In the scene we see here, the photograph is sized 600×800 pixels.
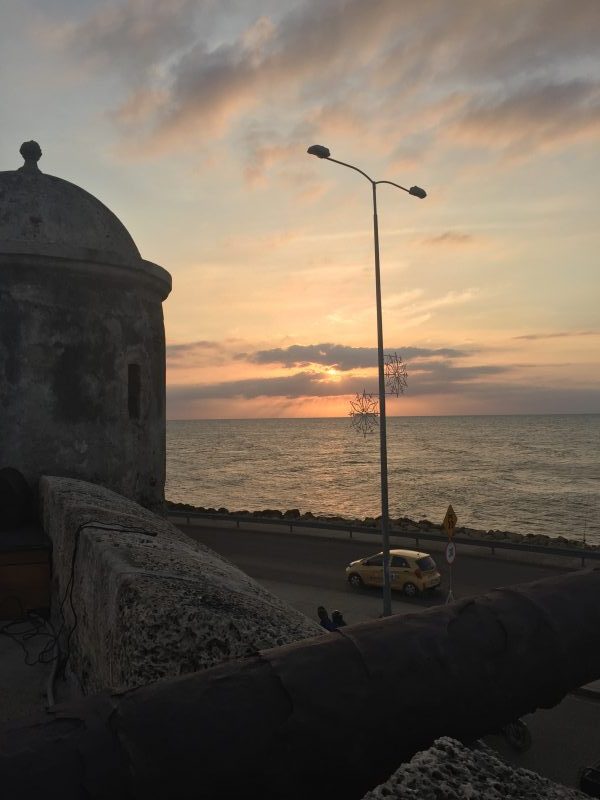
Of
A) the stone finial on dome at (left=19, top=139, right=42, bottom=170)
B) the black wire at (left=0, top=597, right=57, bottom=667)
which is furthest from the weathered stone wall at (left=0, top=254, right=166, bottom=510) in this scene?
the black wire at (left=0, top=597, right=57, bottom=667)

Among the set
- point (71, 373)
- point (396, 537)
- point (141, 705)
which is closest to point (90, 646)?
point (141, 705)

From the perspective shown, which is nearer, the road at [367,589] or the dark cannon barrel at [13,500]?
the road at [367,589]

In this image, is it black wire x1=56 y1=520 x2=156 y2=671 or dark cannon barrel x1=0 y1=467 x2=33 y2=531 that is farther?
dark cannon barrel x1=0 y1=467 x2=33 y2=531

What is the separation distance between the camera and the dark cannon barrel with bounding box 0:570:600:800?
6.60ft

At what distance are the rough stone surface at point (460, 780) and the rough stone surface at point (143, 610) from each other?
127cm

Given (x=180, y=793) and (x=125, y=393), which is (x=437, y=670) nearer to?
(x=180, y=793)

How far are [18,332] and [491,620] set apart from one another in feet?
36.8

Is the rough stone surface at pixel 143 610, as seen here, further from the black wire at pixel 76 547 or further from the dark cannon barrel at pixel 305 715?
the dark cannon barrel at pixel 305 715

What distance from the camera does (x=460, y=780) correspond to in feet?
7.14

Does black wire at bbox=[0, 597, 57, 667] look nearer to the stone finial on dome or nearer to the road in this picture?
the road

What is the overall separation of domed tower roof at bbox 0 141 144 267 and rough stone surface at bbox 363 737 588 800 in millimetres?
11871

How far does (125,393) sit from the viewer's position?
520 inches

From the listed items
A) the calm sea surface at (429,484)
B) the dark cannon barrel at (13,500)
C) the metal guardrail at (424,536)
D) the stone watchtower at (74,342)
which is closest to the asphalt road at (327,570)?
the metal guardrail at (424,536)

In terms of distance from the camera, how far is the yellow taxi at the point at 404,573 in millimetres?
19266
